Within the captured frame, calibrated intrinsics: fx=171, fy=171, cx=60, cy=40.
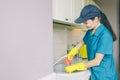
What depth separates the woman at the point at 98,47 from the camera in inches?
53.9

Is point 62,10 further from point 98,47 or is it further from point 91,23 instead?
point 98,47

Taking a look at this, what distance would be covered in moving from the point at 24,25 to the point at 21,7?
98 mm

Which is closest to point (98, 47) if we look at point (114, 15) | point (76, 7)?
point (76, 7)

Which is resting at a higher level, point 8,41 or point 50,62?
point 8,41

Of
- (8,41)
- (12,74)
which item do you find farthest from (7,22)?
(12,74)

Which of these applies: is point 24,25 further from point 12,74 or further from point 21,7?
point 12,74

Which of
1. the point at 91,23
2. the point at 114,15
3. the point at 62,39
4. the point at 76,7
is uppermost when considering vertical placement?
the point at 114,15

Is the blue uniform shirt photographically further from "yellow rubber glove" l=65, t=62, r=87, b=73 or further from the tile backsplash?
the tile backsplash

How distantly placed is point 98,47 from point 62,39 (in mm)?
976

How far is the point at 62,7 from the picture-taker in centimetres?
167

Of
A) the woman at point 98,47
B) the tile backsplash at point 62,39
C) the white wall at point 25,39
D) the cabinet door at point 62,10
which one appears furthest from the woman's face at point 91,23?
the tile backsplash at point 62,39

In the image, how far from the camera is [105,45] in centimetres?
136

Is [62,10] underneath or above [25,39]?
above

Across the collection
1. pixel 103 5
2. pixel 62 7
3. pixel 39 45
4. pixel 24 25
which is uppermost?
pixel 103 5
